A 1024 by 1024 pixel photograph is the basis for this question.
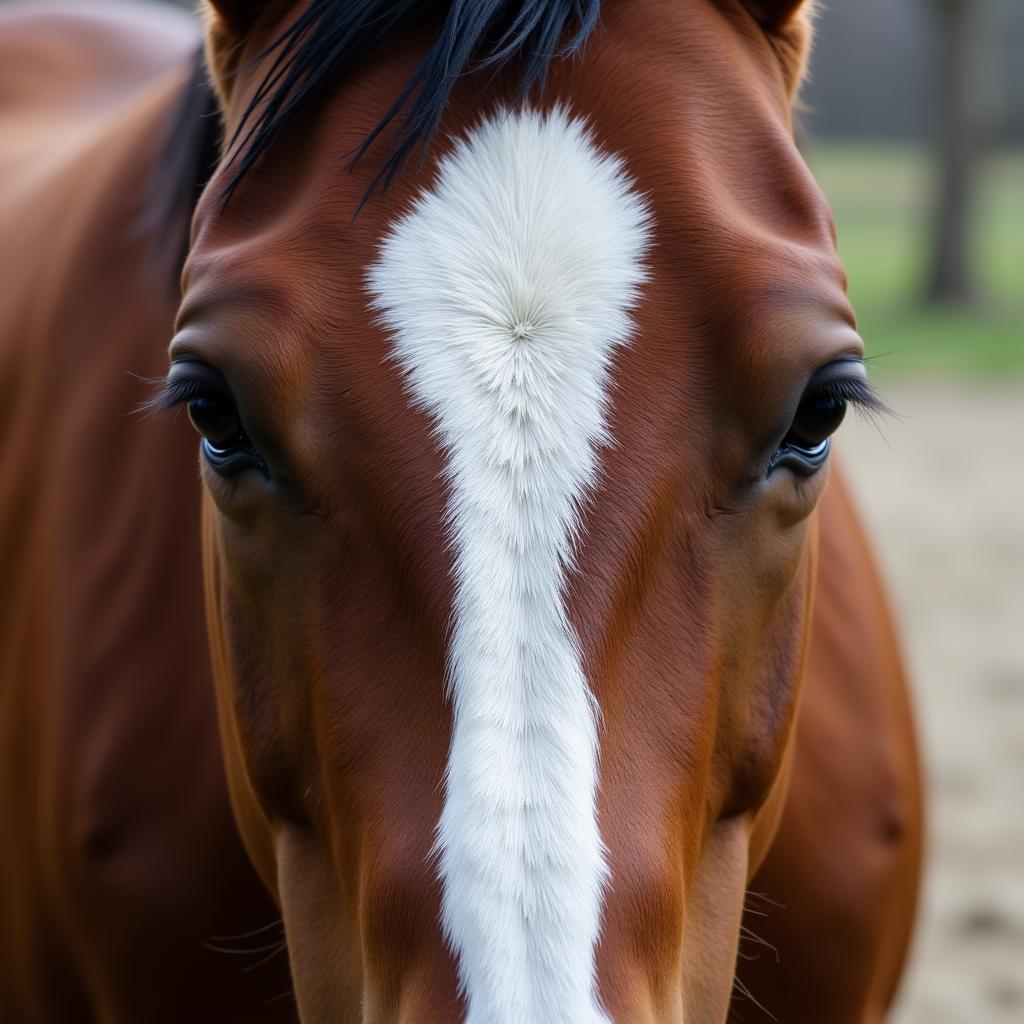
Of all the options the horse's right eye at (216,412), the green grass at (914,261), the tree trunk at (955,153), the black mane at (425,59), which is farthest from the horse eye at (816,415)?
the tree trunk at (955,153)

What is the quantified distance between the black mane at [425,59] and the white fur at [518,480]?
0.16 feet

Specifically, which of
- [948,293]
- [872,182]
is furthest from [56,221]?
[872,182]

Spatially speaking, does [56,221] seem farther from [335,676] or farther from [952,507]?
[952,507]

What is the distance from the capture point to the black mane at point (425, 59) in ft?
4.04

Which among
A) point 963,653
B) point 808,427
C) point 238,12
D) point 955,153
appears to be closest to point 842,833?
point 808,427

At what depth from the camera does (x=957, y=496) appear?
709cm

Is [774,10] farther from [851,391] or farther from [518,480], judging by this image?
[518,480]

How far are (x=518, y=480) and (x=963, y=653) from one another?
4.51 meters

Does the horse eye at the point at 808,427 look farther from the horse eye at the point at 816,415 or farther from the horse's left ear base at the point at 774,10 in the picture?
the horse's left ear base at the point at 774,10

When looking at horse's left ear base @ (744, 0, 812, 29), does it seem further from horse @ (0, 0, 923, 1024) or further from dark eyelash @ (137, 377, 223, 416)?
dark eyelash @ (137, 377, 223, 416)

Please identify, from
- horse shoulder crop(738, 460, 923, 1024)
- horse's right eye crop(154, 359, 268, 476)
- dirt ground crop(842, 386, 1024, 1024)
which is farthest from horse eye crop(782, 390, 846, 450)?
horse shoulder crop(738, 460, 923, 1024)

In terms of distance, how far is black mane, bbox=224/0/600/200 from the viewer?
4.04ft

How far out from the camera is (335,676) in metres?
1.22

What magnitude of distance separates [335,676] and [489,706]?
0.20m
